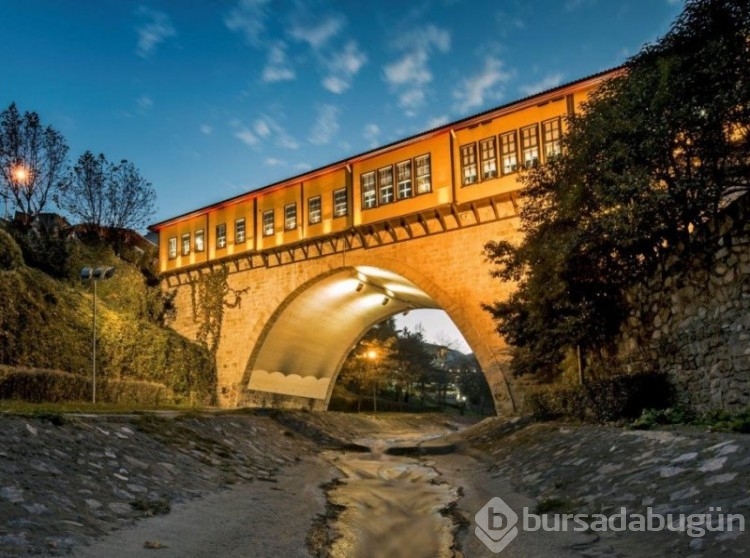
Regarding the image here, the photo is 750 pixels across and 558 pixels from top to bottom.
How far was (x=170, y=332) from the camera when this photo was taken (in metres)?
34.1

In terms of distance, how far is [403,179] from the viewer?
92.9ft

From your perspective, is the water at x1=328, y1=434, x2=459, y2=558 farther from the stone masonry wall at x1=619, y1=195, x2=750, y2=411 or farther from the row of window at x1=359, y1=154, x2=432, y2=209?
the row of window at x1=359, y1=154, x2=432, y2=209

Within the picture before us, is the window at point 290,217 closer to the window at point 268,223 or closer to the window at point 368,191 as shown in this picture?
the window at point 268,223

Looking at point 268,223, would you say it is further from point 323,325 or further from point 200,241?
point 323,325

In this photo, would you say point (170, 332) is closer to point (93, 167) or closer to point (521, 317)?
point (93, 167)

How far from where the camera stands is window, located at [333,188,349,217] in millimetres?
30469

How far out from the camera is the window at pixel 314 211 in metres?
31.8

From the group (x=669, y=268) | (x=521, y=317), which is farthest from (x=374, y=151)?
(x=669, y=268)

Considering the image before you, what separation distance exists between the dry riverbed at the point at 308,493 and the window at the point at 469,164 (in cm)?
1501

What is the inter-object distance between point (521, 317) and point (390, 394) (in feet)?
156

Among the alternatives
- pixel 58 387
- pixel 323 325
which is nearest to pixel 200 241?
pixel 323 325

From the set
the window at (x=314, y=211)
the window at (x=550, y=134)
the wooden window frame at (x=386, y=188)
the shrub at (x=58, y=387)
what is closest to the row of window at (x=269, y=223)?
the window at (x=314, y=211)

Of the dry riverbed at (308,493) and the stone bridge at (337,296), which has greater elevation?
the stone bridge at (337,296)

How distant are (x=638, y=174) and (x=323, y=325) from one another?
28.4 m
